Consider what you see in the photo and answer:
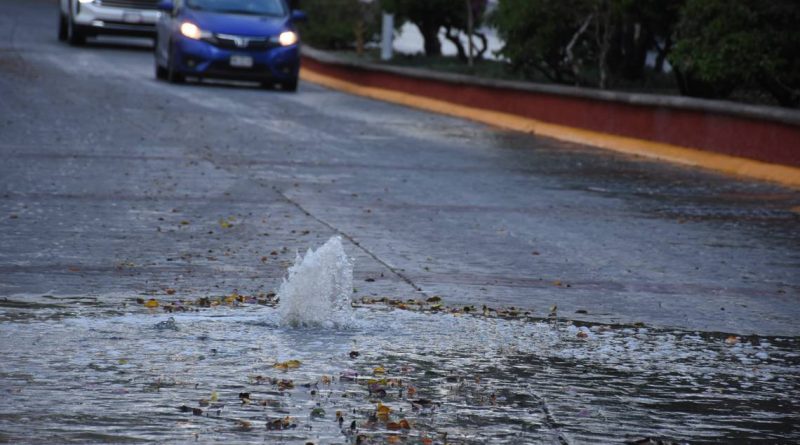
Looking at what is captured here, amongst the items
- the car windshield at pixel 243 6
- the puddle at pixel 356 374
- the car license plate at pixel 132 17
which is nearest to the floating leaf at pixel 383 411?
the puddle at pixel 356 374

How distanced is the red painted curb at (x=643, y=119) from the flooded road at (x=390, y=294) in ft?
2.39

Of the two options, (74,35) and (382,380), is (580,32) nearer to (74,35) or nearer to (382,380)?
(74,35)

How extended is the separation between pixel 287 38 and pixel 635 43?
5650mm

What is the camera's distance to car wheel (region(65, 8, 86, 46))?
34.9 meters

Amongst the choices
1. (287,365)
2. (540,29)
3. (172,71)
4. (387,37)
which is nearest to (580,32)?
(540,29)

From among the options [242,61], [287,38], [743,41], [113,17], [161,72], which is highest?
[743,41]

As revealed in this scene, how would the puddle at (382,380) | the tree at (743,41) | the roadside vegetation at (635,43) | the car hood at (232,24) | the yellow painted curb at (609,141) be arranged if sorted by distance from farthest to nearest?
the car hood at (232,24)
the roadside vegetation at (635,43)
the tree at (743,41)
the yellow painted curb at (609,141)
the puddle at (382,380)

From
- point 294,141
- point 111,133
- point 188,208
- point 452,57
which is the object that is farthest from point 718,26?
point 452,57

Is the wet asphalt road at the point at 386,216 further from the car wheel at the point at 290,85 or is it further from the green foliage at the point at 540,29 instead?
the car wheel at the point at 290,85

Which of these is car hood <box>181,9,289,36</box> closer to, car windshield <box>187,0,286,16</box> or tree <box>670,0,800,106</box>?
car windshield <box>187,0,286,16</box>

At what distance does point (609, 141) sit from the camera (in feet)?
65.7

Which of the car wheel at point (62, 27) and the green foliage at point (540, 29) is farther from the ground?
the green foliage at point (540, 29)

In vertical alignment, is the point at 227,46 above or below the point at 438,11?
below

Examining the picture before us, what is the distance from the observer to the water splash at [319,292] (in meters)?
7.39
